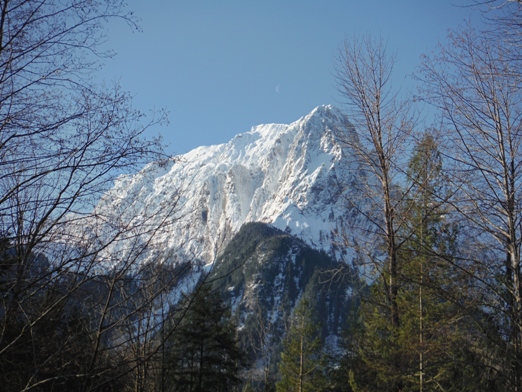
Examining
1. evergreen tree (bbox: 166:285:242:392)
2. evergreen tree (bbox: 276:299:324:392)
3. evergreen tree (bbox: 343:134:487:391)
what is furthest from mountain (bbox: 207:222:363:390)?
evergreen tree (bbox: 343:134:487:391)

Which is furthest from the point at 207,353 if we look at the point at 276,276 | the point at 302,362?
the point at 276,276

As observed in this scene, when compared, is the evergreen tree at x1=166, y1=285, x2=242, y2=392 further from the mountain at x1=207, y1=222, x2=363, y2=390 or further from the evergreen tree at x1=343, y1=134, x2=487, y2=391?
the mountain at x1=207, y1=222, x2=363, y2=390

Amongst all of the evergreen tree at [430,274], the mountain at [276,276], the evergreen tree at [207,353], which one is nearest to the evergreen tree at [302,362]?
the evergreen tree at [207,353]

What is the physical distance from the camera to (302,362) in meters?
19.9

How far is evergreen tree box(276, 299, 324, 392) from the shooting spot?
19469mm

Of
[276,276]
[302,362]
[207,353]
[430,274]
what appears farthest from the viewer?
[276,276]

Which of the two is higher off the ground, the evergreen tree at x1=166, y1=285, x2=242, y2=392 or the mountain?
the mountain

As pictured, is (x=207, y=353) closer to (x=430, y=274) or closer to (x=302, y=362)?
(x=302, y=362)

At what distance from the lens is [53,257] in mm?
3854

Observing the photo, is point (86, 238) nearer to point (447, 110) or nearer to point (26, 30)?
point (26, 30)

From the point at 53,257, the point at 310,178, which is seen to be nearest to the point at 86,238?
the point at 53,257

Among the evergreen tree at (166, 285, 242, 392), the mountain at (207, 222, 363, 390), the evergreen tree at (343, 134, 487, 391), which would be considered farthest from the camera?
the mountain at (207, 222, 363, 390)

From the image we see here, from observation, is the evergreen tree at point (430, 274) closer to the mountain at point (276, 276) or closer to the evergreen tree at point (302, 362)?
the evergreen tree at point (302, 362)

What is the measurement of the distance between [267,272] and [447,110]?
116122 millimetres
